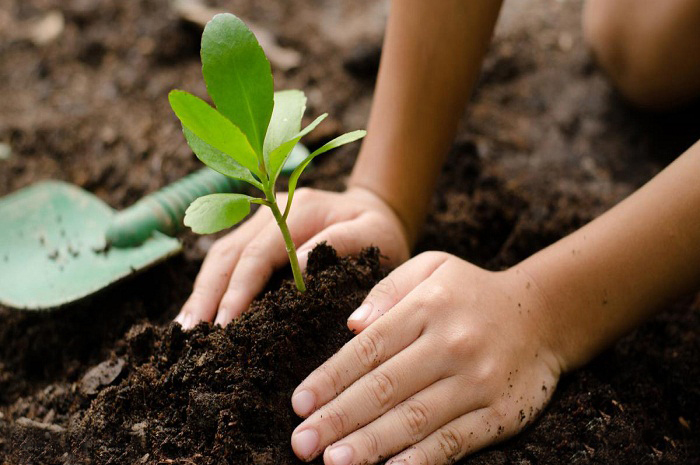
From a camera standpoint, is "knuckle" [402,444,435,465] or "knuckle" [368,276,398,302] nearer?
"knuckle" [402,444,435,465]

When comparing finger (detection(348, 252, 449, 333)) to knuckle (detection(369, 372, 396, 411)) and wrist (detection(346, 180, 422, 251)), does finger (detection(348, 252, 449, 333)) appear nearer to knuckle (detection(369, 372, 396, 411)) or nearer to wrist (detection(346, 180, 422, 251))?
knuckle (detection(369, 372, 396, 411))

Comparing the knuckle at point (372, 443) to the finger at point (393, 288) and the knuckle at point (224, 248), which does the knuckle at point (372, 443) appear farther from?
the knuckle at point (224, 248)

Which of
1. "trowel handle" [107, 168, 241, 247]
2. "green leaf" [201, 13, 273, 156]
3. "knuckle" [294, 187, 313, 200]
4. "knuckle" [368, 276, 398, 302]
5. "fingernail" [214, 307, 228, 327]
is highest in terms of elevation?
"green leaf" [201, 13, 273, 156]

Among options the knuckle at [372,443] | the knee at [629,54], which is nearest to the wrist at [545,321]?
the knuckle at [372,443]

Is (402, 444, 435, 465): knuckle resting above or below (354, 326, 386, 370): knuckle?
below

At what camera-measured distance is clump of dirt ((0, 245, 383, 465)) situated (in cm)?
89

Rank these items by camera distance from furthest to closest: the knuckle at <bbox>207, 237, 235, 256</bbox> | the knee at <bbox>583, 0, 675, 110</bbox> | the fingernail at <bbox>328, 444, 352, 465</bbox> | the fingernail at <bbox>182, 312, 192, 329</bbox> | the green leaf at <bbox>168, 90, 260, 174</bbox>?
the knee at <bbox>583, 0, 675, 110</bbox>
the knuckle at <bbox>207, 237, 235, 256</bbox>
the fingernail at <bbox>182, 312, 192, 329</bbox>
the fingernail at <bbox>328, 444, 352, 465</bbox>
the green leaf at <bbox>168, 90, 260, 174</bbox>

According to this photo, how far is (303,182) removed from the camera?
5.32ft

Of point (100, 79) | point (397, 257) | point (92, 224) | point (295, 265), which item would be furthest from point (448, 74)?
point (100, 79)

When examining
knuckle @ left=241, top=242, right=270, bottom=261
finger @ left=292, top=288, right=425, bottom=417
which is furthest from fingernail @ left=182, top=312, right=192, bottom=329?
finger @ left=292, top=288, right=425, bottom=417

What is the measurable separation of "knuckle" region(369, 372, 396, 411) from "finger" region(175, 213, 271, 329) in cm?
34

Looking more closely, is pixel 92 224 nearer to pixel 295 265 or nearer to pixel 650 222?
pixel 295 265

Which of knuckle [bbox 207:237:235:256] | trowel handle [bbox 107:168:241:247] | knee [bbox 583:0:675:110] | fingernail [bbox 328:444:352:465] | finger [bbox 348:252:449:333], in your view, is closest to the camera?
fingernail [bbox 328:444:352:465]

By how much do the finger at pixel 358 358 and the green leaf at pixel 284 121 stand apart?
303 mm
